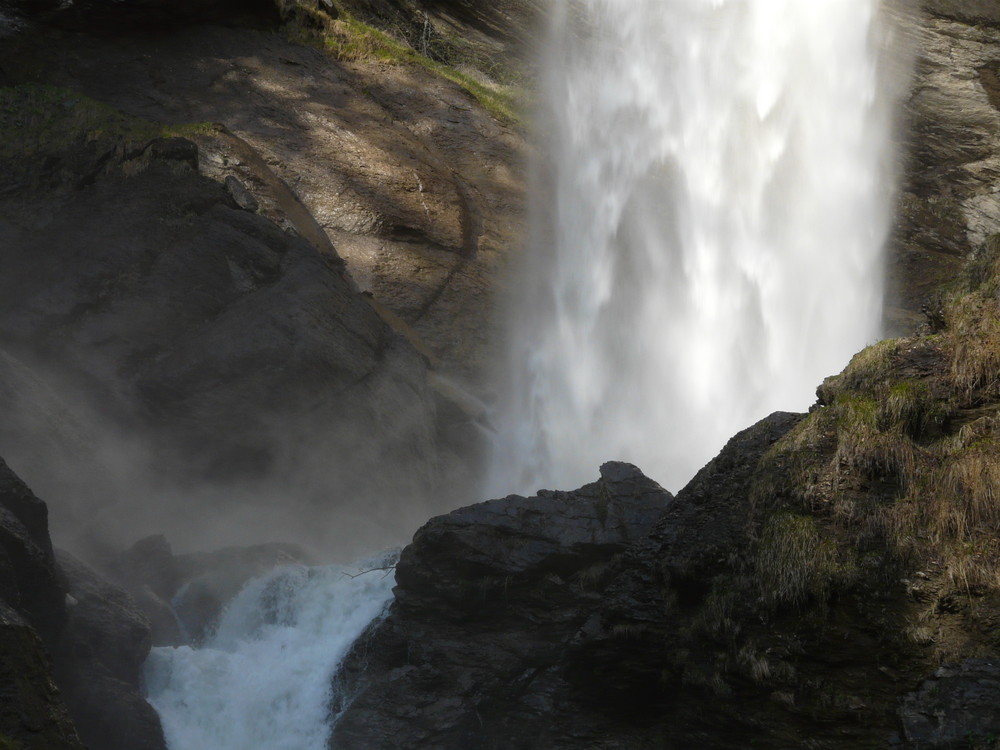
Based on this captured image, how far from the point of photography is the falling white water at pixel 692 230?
68.4 ft

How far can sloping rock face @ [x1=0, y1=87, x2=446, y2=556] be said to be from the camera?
50.5 feet

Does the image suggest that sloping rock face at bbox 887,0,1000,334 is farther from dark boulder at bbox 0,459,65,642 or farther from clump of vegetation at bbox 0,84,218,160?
dark boulder at bbox 0,459,65,642

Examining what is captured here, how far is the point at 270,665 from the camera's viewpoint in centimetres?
1199

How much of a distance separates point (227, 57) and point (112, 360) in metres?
10.5

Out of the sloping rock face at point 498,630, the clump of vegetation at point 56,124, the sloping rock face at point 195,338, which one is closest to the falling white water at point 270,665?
the sloping rock face at point 498,630

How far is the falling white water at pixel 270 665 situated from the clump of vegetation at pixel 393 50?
16123mm

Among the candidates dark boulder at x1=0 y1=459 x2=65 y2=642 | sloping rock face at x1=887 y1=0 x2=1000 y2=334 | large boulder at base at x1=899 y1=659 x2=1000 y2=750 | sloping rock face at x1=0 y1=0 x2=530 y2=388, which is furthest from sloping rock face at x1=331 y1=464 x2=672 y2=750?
sloping rock face at x1=887 y1=0 x2=1000 y2=334

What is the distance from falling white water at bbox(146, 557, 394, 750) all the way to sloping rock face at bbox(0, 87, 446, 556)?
9.87 ft

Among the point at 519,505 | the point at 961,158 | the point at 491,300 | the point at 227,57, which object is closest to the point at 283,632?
the point at 519,505

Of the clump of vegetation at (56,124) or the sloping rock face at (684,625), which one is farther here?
the clump of vegetation at (56,124)

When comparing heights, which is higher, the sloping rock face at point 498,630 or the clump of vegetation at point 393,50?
the clump of vegetation at point 393,50

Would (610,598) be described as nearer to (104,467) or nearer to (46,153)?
(104,467)

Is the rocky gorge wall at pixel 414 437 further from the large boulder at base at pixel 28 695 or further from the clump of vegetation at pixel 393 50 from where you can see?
the clump of vegetation at pixel 393 50

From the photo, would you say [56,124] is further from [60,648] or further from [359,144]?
[60,648]
